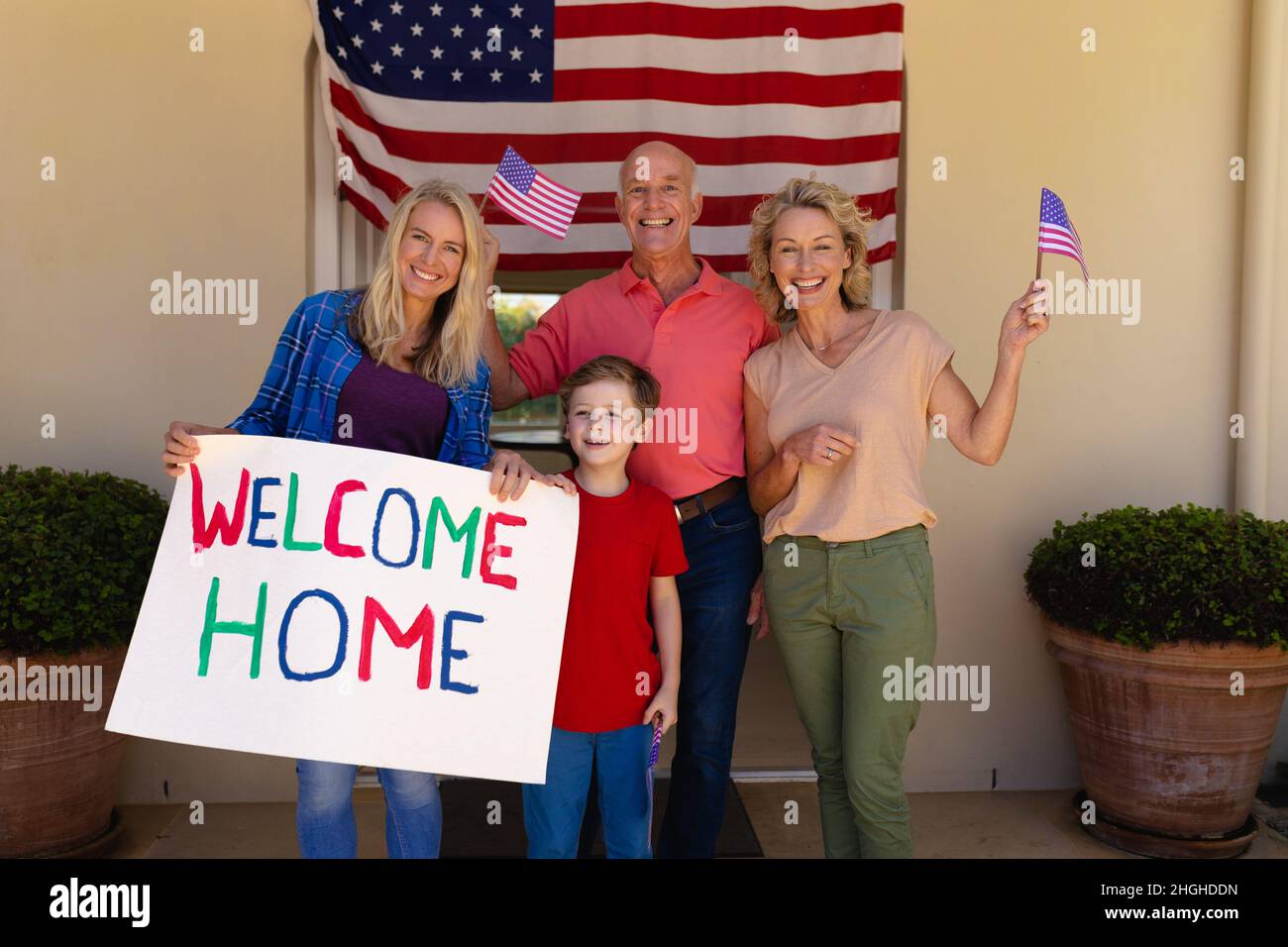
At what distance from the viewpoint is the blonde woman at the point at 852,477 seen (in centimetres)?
262

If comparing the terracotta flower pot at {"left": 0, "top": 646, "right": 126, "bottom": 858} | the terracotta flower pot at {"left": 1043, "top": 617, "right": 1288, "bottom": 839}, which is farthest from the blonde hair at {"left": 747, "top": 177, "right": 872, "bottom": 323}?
the terracotta flower pot at {"left": 0, "top": 646, "right": 126, "bottom": 858}

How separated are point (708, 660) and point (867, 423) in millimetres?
766

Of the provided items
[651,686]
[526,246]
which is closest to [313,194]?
[526,246]

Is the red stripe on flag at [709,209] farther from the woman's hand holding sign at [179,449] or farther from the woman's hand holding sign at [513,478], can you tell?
the woman's hand holding sign at [179,449]

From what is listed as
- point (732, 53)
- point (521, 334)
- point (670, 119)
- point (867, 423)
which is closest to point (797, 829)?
point (867, 423)

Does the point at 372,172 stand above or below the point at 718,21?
below

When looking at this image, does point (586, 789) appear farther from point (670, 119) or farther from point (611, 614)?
point (670, 119)

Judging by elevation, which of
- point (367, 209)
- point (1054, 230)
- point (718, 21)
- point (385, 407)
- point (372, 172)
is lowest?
point (385, 407)

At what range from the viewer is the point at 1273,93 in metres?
3.97

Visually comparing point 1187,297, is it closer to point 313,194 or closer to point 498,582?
point 498,582

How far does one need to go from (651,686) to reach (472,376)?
880 mm

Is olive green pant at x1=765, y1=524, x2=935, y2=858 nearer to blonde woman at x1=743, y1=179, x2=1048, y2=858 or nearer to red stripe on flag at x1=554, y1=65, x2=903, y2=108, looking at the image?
blonde woman at x1=743, y1=179, x2=1048, y2=858

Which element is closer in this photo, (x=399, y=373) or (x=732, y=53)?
(x=399, y=373)

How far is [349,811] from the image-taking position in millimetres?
2525
